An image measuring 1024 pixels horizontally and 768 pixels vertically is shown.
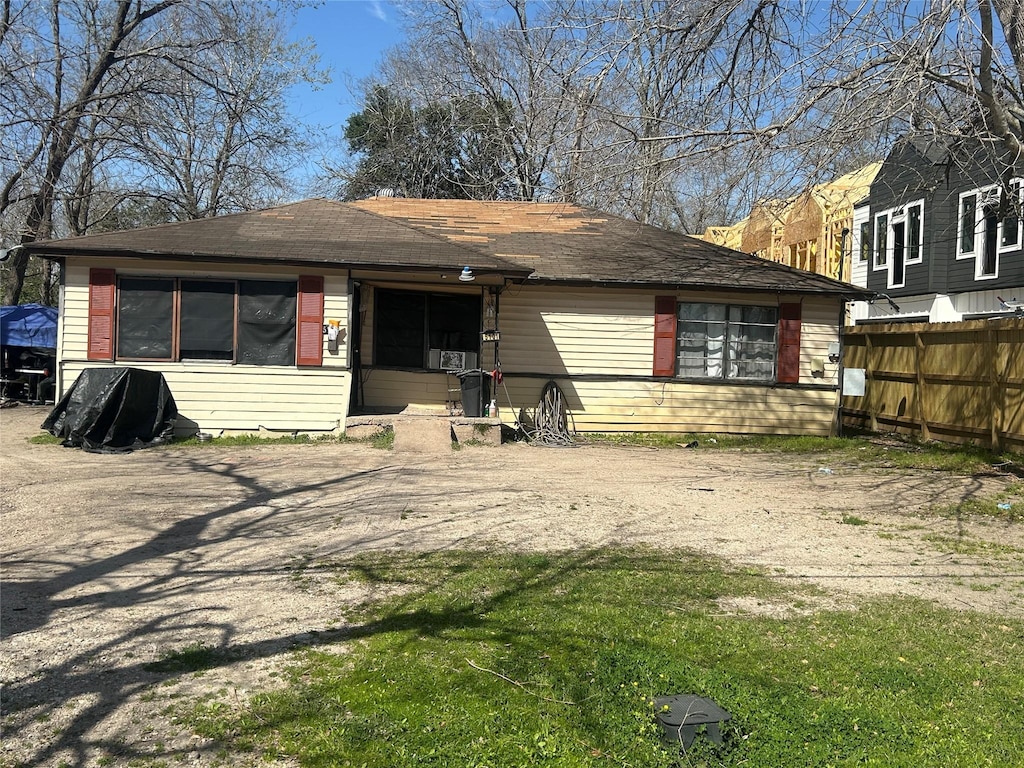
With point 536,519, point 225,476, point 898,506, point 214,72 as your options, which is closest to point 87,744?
point 536,519

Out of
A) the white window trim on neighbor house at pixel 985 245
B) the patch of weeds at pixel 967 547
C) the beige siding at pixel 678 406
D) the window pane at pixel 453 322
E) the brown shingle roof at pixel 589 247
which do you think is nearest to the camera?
the patch of weeds at pixel 967 547

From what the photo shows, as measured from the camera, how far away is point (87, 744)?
3287mm

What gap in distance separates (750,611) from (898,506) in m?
4.46

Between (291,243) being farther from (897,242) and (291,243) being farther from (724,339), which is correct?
(897,242)

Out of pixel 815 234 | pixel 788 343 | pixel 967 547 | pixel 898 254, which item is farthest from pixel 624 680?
pixel 898 254

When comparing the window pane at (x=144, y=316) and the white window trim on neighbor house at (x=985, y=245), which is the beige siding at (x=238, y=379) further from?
the white window trim on neighbor house at (x=985, y=245)

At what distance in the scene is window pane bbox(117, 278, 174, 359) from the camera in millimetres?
12703

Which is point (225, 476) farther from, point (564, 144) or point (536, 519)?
point (564, 144)

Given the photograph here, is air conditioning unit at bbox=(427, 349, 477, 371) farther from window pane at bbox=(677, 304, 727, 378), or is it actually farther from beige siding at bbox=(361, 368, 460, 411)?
window pane at bbox=(677, 304, 727, 378)

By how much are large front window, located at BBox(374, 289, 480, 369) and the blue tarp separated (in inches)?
350

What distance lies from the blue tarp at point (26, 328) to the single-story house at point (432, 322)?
22.4 ft

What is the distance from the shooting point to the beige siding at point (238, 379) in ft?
41.4

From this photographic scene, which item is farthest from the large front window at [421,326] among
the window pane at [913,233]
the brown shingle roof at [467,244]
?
the window pane at [913,233]

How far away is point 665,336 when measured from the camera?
14.5 meters
